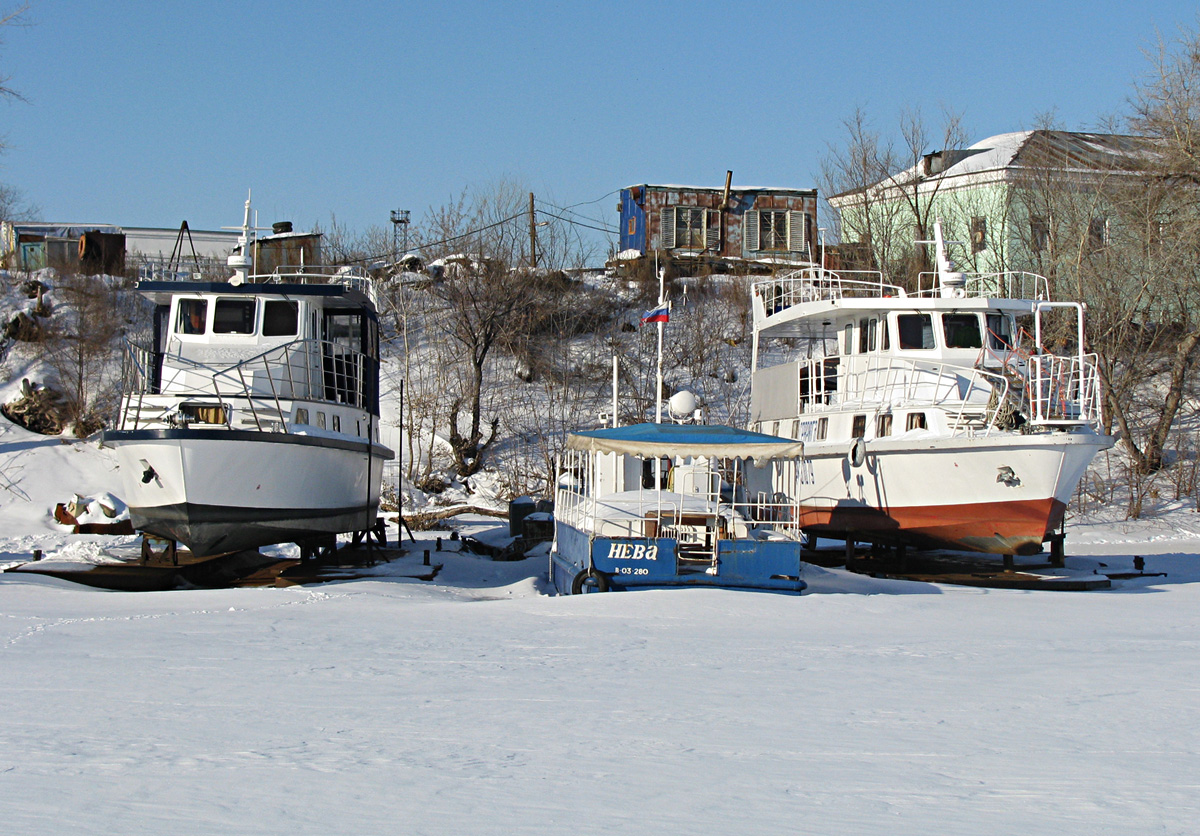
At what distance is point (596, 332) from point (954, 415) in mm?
21046

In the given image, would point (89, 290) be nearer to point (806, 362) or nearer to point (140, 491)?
point (140, 491)

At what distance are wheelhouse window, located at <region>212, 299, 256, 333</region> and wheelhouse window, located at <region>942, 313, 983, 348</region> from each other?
11966mm

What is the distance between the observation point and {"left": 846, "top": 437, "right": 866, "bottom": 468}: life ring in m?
18.3

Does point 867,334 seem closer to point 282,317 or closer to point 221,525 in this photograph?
point 282,317

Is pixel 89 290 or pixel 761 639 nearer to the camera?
pixel 761 639

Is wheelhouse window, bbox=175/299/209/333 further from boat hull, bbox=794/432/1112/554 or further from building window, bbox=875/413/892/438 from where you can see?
building window, bbox=875/413/892/438

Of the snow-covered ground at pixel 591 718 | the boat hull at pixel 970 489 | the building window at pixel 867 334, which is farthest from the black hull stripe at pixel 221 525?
the building window at pixel 867 334

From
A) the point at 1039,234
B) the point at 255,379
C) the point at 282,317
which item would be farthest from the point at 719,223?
the point at 255,379

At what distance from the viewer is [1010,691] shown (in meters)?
7.46

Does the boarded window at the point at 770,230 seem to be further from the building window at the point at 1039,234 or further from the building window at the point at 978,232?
the building window at the point at 1039,234

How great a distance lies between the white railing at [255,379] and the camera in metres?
16.4

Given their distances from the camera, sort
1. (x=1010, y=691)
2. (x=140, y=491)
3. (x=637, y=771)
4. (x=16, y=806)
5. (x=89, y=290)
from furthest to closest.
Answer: (x=89, y=290)
(x=140, y=491)
(x=1010, y=691)
(x=637, y=771)
(x=16, y=806)

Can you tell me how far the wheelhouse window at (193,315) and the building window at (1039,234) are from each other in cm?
2467

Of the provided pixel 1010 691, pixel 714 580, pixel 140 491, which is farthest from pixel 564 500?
pixel 1010 691
